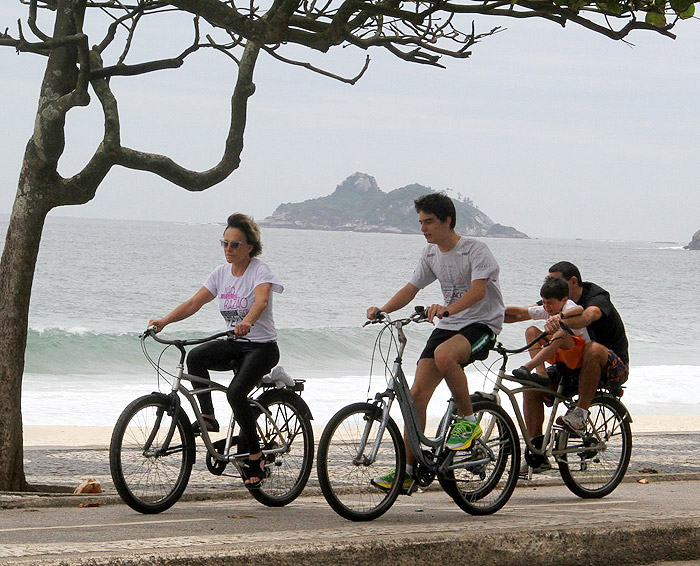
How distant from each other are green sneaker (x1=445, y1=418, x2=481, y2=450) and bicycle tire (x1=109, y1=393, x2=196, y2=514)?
5.37 ft

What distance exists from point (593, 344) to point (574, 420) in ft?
1.81

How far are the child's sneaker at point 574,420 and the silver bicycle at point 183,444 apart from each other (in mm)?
1820

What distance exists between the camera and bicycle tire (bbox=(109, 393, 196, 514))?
6.92 metres

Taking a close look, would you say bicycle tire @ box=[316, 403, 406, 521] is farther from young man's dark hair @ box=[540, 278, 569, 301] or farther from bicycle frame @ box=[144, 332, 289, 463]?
young man's dark hair @ box=[540, 278, 569, 301]

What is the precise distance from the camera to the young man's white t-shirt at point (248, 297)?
25.1 feet

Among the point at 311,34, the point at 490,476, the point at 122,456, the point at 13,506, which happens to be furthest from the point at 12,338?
the point at 490,476

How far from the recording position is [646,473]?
9.98 m

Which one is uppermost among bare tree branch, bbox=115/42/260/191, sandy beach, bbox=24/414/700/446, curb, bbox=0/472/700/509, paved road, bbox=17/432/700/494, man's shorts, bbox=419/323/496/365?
bare tree branch, bbox=115/42/260/191

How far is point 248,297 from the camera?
25.1 ft

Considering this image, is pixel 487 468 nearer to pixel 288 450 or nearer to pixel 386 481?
pixel 386 481

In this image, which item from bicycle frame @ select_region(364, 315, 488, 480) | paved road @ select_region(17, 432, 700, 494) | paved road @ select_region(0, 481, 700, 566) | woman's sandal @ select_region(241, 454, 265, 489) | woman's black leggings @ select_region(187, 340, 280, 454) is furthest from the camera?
paved road @ select_region(17, 432, 700, 494)

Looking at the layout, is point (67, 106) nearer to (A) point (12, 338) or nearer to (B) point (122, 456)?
(A) point (12, 338)

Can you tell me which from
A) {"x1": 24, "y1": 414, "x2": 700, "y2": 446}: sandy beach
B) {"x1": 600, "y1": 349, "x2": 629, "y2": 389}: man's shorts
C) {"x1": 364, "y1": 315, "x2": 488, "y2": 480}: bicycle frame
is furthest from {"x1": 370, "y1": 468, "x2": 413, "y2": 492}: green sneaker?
{"x1": 24, "y1": 414, "x2": 700, "y2": 446}: sandy beach

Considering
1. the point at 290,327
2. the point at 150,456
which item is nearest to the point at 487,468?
the point at 150,456
